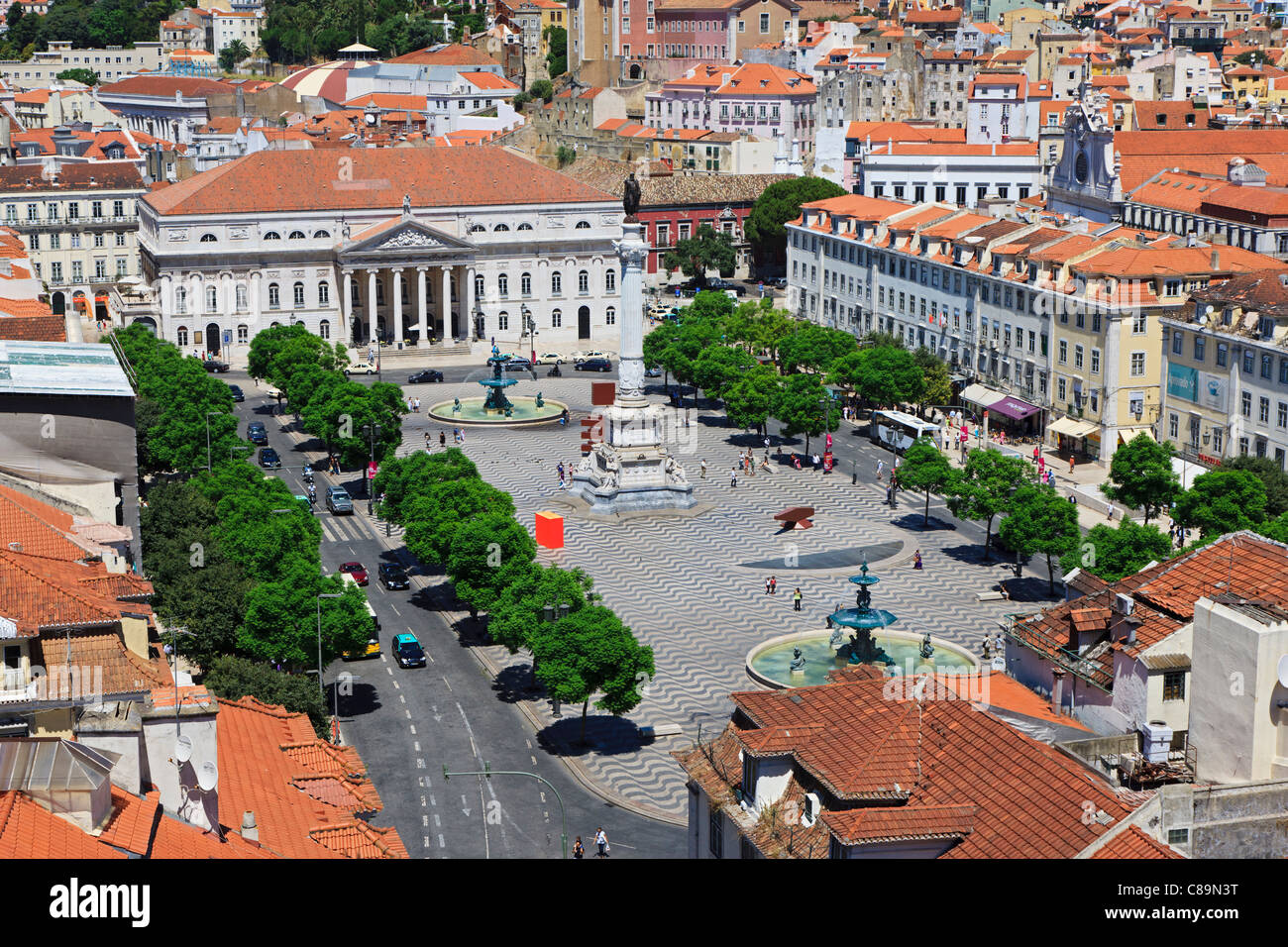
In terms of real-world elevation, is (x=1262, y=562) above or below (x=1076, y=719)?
above

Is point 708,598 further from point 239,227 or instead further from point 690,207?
point 690,207

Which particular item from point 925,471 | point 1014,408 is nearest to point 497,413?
point 1014,408

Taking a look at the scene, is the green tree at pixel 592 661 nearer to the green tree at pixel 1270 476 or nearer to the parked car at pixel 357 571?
the parked car at pixel 357 571

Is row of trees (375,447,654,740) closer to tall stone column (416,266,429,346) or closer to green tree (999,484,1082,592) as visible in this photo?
green tree (999,484,1082,592)

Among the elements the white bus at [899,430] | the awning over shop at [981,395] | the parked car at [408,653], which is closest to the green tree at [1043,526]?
the white bus at [899,430]

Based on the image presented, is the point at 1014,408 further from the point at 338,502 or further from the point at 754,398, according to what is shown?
the point at 338,502
